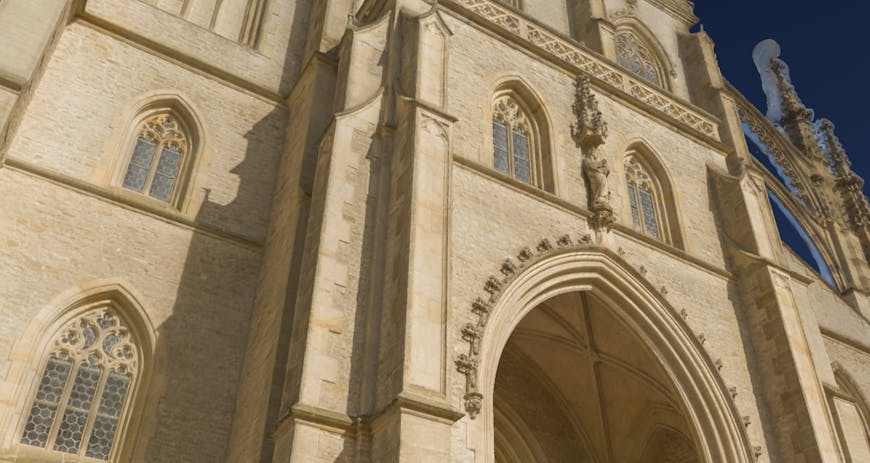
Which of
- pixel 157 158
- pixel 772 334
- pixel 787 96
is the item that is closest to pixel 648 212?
pixel 772 334

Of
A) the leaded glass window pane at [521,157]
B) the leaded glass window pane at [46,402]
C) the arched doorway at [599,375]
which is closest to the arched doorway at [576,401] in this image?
the arched doorway at [599,375]

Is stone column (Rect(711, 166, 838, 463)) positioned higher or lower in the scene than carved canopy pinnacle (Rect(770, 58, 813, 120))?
lower

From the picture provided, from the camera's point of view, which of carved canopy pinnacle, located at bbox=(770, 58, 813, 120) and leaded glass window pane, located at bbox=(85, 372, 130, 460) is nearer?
leaded glass window pane, located at bbox=(85, 372, 130, 460)

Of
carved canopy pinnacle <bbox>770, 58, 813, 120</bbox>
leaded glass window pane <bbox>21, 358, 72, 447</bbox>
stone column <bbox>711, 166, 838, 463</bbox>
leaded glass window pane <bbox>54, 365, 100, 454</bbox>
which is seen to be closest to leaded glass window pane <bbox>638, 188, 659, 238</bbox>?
stone column <bbox>711, 166, 838, 463</bbox>

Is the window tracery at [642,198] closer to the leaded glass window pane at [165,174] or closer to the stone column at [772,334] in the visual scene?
the stone column at [772,334]

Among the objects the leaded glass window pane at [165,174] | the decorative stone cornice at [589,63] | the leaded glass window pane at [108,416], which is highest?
the decorative stone cornice at [589,63]

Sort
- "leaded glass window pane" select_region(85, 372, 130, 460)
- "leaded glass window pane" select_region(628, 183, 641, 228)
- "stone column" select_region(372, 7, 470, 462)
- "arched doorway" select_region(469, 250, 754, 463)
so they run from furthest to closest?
"leaded glass window pane" select_region(628, 183, 641, 228), "arched doorway" select_region(469, 250, 754, 463), "leaded glass window pane" select_region(85, 372, 130, 460), "stone column" select_region(372, 7, 470, 462)

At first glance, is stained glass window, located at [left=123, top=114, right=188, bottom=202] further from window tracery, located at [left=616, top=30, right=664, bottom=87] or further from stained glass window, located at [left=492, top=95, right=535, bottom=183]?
window tracery, located at [left=616, top=30, right=664, bottom=87]

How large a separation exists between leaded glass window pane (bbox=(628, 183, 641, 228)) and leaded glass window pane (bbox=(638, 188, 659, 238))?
Answer: 0.15m

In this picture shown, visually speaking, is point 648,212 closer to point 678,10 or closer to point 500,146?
point 500,146

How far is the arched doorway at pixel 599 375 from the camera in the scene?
1098cm

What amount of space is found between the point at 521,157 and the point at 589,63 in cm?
301

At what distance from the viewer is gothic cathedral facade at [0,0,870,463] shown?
864 centimetres

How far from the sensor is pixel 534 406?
1417cm
